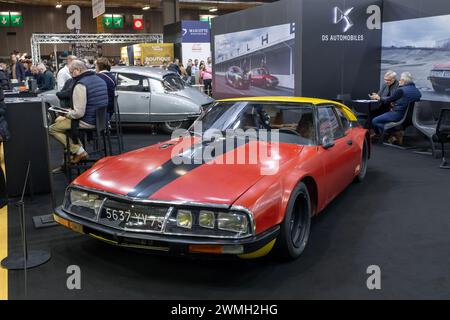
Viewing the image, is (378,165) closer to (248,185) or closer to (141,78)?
(248,185)

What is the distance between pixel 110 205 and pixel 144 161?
68 centimetres

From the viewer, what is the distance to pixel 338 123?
16.6 feet

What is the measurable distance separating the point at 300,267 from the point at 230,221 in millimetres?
780

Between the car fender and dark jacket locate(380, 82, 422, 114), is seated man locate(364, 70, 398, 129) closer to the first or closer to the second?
dark jacket locate(380, 82, 422, 114)

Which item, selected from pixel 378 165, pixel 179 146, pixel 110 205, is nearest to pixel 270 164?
pixel 179 146

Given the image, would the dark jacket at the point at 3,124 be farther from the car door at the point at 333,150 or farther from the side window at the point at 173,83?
the side window at the point at 173,83

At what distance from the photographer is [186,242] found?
2.96 metres

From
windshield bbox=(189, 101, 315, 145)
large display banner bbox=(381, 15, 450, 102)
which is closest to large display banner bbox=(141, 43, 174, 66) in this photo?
large display banner bbox=(381, 15, 450, 102)

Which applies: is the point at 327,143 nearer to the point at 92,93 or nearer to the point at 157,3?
the point at 92,93

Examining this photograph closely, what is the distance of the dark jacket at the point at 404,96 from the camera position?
27.5 feet

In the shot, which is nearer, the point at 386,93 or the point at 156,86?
the point at 386,93

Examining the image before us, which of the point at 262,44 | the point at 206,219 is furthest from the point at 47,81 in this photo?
the point at 206,219

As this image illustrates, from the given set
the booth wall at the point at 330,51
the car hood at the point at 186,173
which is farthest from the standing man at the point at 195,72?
the car hood at the point at 186,173

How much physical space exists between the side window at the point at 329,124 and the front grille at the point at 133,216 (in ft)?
6.29
